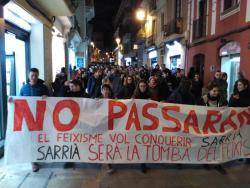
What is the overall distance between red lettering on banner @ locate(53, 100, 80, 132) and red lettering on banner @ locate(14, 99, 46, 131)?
9.0 inches

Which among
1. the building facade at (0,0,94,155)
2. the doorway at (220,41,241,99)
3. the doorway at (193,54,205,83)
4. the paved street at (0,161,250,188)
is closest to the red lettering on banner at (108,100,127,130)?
the paved street at (0,161,250,188)

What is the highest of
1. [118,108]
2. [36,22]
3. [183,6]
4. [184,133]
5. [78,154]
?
[183,6]

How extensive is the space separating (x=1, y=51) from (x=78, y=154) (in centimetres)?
267

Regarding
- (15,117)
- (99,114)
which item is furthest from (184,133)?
(15,117)

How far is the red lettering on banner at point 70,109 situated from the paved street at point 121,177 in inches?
29.5

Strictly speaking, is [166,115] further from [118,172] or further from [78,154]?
[78,154]

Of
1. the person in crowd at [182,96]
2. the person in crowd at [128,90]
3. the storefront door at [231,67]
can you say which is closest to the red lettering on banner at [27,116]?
the person in crowd at [182,96]

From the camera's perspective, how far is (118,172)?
557 centimetres

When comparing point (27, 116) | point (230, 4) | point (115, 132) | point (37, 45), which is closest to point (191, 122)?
point (115, 132)

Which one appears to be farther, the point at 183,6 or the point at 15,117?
the point at 183,6

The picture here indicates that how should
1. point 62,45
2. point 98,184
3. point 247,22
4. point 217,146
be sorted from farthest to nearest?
point 62,45, point 247,22, point 217,146, point 98,184

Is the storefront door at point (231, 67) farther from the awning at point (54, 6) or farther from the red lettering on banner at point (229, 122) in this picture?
the red lettering on banner at point (229, 122)

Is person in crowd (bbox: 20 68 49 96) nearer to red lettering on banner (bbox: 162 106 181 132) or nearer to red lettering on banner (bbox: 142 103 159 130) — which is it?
red lettering on banner (bbox: 142 103 159 130)

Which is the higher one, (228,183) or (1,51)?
(1,51)
